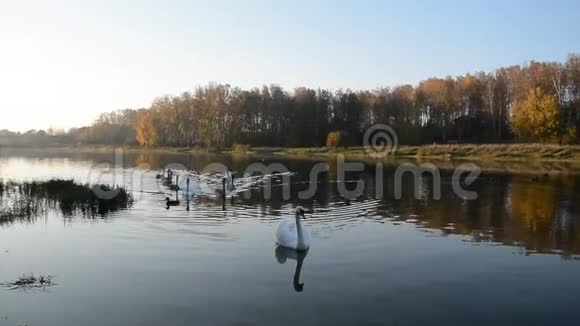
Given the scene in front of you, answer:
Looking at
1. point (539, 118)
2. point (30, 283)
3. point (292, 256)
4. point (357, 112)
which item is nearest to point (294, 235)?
point (292, 256)

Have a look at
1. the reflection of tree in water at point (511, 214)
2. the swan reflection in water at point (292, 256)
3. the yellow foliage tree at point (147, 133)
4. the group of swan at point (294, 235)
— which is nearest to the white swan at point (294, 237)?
the group of swan at point (294, 235)

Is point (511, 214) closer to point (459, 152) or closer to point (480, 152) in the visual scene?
point (480, 152)

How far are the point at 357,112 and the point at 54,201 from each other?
99.7m

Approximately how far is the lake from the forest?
78376mm

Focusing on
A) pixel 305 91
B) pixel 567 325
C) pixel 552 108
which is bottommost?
pixel 567 325

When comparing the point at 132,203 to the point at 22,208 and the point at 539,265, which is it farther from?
the point at 539,265

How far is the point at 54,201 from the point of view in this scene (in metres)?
26.5

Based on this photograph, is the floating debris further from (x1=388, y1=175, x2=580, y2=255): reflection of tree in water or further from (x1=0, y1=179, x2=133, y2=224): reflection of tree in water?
(x1=388, y1=175, x2=580, y2=255): reflection of tree in water

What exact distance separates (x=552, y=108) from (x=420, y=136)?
1321 inches

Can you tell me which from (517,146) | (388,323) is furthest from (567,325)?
(517,146)

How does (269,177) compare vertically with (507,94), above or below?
below

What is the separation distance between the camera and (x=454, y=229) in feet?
70.5

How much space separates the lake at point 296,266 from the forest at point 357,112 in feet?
257

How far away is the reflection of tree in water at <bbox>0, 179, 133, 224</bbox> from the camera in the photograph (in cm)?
2339
